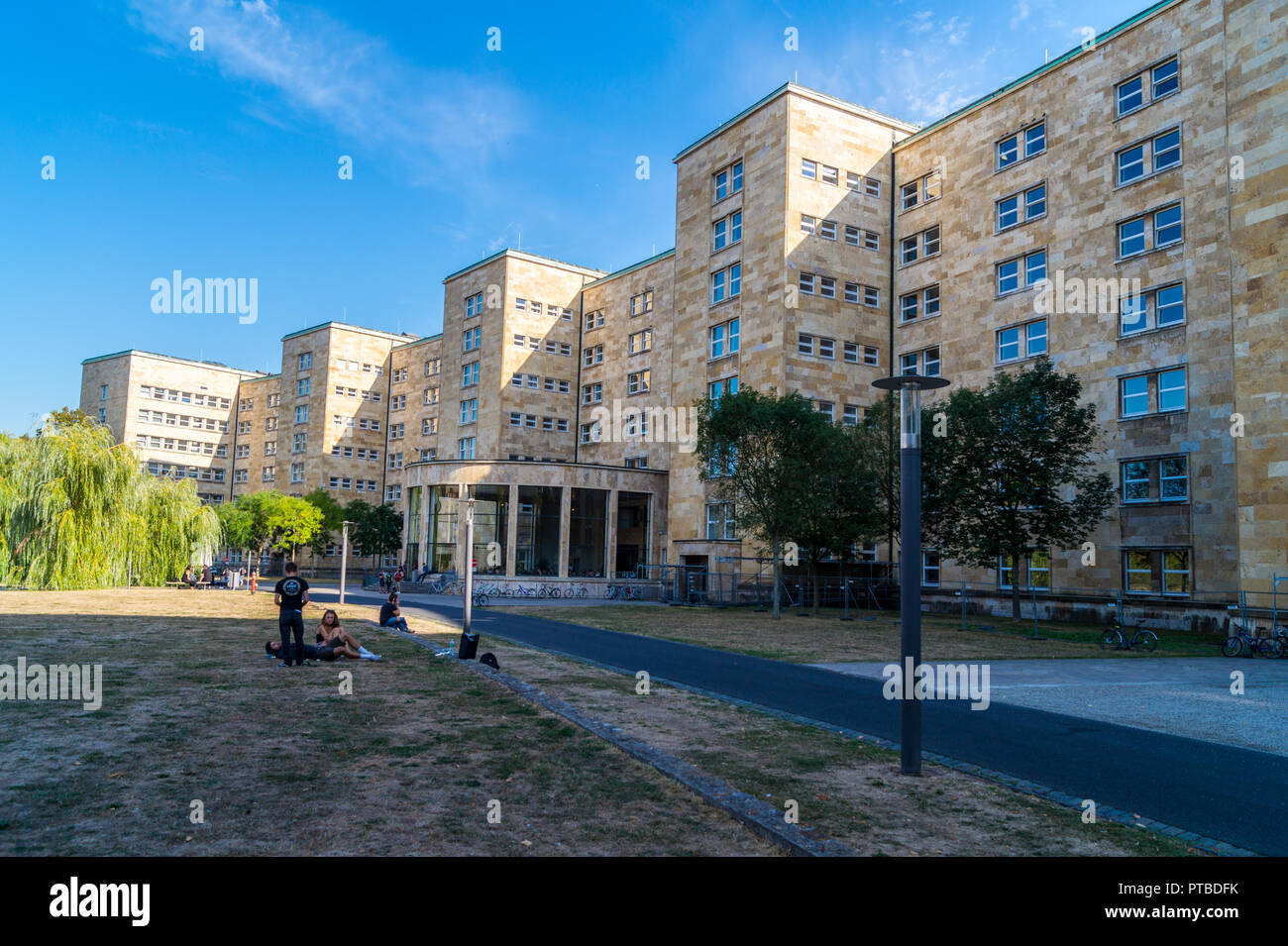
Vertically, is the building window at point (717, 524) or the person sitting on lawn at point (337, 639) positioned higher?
the building window at point (717, 524)

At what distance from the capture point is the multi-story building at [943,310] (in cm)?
3034

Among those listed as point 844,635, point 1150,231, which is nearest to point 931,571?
point 1150,231

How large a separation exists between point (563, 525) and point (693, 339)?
1360cm

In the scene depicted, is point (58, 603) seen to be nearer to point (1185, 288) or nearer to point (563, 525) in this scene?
point (563, 525)

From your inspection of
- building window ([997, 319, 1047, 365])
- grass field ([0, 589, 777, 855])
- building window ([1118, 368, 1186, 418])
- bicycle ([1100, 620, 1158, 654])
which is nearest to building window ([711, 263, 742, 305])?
building window ([997, 319, 1047, 365])

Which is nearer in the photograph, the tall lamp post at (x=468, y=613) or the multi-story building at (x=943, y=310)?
the tall lamp post at (x=468, y=613)

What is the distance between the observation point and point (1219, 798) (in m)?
7.58

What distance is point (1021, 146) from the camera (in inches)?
1593

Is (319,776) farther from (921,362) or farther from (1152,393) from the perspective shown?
(921,362)

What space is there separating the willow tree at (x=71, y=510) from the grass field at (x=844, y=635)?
14.6 metres

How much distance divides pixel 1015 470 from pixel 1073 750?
2330 centimetres

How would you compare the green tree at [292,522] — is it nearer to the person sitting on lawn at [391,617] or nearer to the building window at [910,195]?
the person sitting on lawn at [391,617]

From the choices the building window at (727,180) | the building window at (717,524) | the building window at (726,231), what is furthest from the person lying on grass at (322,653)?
the building window at (727,180)
